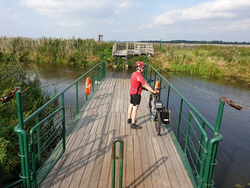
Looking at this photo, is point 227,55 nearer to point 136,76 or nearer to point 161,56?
point 161,56

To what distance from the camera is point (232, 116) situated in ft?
29.9

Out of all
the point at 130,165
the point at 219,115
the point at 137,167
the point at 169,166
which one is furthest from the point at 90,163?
the point at 219,115

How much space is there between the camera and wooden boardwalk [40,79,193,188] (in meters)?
3.19

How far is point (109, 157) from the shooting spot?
12.5ft

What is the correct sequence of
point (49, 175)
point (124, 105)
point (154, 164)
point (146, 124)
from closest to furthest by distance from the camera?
point (49, 175) < point (154, 164) < point (146, 124) < point (124, 105)

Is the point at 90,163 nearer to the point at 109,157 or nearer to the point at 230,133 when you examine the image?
the point at 109,157

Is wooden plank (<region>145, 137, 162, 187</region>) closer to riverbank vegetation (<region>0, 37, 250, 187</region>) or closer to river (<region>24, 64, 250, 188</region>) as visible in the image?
river (<region>24, 64, 250, 188</region>)

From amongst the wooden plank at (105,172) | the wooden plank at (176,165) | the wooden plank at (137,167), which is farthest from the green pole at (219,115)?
the wooden plank at (105,172)

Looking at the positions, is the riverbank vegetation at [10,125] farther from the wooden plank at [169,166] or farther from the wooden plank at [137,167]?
the wooden plank at [169,166]

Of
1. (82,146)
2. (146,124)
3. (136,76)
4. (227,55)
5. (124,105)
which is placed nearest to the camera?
(82,146)

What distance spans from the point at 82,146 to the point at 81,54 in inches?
802

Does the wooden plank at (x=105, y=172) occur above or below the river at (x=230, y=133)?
above

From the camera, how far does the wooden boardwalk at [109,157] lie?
3186 mm

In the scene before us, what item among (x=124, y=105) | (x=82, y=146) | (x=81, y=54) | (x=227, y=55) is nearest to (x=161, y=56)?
(x=227, y=55)
